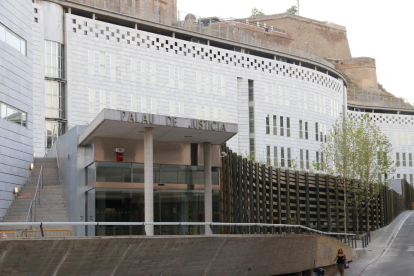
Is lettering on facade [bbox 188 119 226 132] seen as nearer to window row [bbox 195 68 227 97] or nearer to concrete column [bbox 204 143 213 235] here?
concrete column [bbox 204 143 213 235]

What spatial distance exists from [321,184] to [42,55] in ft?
88.5

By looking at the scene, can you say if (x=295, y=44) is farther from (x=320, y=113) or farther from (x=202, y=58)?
(x=202, y=58)

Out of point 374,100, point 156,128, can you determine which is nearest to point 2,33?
point 156,128

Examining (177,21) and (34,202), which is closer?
(34,202)

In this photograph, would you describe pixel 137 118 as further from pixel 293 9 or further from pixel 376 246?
pixel 293 9

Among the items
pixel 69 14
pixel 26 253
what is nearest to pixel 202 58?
pixel 69 14

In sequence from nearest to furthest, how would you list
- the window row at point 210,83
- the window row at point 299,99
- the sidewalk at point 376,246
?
the sidewalk at point 376,246, the window row at point 210,83, the window row at point 299,99

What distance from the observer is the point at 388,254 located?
129ft

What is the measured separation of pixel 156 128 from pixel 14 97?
35.1 feet

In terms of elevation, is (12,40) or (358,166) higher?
(12,40)

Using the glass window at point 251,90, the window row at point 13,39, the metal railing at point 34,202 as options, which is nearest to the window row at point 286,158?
the glass window at point 251,90

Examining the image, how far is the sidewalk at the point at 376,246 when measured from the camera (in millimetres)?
32778

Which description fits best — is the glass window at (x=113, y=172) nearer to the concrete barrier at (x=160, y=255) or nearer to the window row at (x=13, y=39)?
the concrete barrier at (x=160, y=255)

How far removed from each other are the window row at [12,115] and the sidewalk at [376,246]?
17.6 metres
